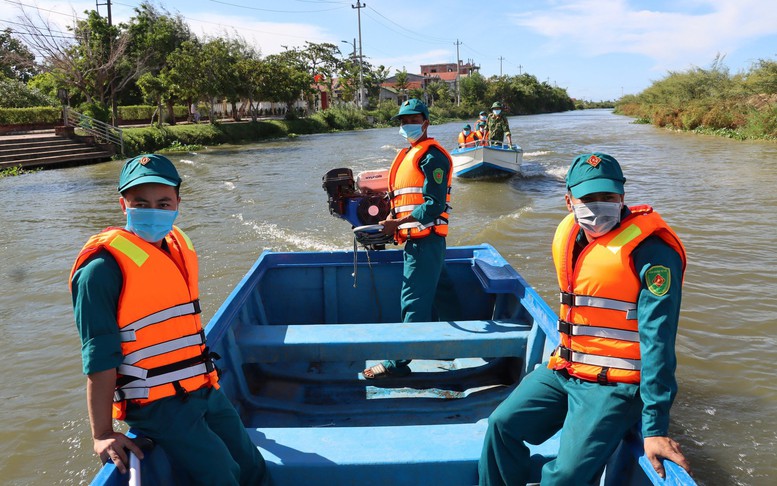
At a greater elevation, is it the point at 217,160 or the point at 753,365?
the point at 217,160

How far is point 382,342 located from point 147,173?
1909 millimetres

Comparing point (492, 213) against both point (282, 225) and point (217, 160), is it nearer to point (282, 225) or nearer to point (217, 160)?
point (282, 225)

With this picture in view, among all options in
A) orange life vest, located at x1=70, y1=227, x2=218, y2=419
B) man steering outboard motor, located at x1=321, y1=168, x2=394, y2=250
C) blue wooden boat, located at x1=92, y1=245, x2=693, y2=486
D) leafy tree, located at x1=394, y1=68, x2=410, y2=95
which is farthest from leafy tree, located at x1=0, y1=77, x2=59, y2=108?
leafy tree, located at x1=394, y1=68, x2=410, y2=95

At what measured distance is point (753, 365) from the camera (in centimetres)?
546

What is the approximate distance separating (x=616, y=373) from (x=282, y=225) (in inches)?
423

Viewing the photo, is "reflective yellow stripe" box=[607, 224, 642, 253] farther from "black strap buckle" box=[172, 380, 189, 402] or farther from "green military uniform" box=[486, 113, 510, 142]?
"green military uniform" box=[486, 113, 510, 142]

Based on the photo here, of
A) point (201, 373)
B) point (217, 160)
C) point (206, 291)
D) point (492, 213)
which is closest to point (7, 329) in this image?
point (206, 291)

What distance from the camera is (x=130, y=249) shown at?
201 cm

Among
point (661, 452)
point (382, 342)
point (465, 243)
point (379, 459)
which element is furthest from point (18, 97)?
point (661, 452)

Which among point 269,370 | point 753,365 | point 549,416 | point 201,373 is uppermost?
point 201,373

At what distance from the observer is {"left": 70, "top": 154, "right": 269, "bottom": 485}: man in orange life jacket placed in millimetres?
1905

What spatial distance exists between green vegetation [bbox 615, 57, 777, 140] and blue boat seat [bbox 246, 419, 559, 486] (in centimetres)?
2973

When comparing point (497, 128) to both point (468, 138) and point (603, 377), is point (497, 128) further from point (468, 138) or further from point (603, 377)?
point (603, 377)

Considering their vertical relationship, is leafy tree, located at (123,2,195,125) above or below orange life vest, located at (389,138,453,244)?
above
